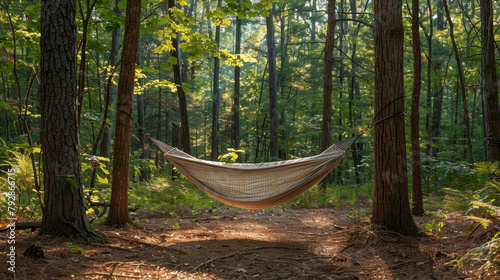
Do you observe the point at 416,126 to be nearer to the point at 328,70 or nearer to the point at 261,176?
the point at 261,176

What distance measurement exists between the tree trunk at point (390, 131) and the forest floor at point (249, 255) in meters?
0.17

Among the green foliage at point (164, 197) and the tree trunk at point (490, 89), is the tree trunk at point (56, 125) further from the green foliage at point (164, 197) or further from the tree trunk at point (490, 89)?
the tree trunk at point (490, 89)

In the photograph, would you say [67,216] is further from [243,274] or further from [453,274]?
[453,274]

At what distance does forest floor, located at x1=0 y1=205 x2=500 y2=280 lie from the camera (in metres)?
1.71

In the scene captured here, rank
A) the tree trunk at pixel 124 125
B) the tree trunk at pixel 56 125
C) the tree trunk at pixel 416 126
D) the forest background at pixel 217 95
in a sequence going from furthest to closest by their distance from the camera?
1. the tree trunk at pixel 416 126
2. the forest background at pixel 217 95
3. the tree trunk at pixel 124 125
4. the tree trunk at pixel 56 125

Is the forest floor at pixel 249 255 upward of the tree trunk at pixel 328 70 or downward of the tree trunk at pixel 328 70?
downward

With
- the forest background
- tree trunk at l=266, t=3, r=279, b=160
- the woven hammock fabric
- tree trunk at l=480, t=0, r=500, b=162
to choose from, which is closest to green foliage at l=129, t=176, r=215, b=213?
the forest background

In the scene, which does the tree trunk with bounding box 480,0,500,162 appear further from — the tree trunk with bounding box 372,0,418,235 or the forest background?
the tree trunk with bounding box 372,0,418,235

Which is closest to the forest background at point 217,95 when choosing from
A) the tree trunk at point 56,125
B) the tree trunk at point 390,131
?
the tree trunk at point 56,125

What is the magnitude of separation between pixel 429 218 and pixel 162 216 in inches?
123

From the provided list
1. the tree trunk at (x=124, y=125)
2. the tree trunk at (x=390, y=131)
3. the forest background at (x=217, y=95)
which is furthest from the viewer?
the forest background at (x=217, y=95)

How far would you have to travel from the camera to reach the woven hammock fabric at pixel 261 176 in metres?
2.86

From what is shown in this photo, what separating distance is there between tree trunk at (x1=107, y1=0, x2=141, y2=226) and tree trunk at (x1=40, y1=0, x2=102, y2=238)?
68 centimetres

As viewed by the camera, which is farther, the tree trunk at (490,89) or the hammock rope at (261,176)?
the tree trunk at (490,89)
